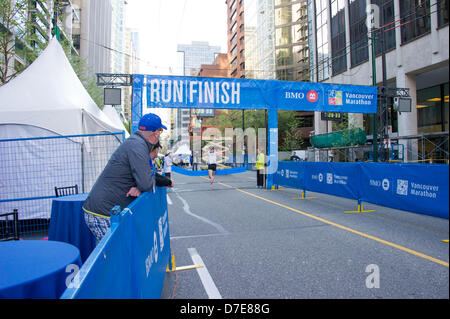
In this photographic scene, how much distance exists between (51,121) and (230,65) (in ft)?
291

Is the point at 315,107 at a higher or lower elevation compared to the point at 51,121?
higher

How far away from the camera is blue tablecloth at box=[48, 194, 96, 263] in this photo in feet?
14.2

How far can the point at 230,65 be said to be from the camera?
300 ft

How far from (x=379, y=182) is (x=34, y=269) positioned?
759 cm

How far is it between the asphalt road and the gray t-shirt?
130cm

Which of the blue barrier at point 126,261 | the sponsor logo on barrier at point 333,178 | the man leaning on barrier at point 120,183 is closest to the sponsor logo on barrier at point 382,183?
the sponsor logo on barrier at point 333,178

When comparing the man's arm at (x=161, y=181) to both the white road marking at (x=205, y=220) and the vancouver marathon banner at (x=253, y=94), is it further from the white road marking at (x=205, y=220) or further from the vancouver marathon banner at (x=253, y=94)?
the vancouver marathon banner at (x=253, y=94)

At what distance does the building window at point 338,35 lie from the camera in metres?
31.6

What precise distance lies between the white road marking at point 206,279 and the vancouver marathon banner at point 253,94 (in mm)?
9905

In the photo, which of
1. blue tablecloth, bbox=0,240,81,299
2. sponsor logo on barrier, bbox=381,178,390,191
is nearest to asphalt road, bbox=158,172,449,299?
sponsor logo on barrier, bbox=381,178,390,191

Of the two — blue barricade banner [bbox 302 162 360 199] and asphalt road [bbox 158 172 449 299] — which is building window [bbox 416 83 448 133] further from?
blue barricade banner [bbox 302 162 360 199]

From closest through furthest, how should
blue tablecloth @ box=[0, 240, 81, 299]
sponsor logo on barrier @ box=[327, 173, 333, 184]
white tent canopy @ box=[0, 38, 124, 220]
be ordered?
1. blue tablecloth @ box=[0, 240, 81, 299]
2. white tent canopy @ box=[0, 38, 124, 220]
3. sponsor logo on barrier @ box=[327, 173, 333, 184]
